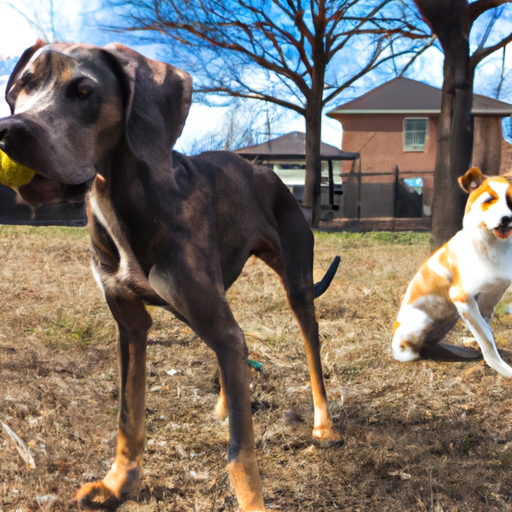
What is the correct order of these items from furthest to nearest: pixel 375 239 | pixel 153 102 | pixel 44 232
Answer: pixel 44 232 < pixel 375 239 < pixel 153 102

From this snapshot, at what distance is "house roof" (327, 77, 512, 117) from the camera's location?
22125 mm

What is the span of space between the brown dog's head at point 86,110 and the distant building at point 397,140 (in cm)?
1926

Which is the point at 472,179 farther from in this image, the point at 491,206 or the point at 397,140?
the point at 397,140

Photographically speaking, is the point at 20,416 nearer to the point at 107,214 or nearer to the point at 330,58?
the point at 107,214

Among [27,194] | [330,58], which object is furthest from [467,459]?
[330,58]

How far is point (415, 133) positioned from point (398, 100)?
149 cm

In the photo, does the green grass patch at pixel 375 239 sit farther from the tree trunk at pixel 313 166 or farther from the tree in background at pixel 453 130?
the tree in background at pixel 453 130

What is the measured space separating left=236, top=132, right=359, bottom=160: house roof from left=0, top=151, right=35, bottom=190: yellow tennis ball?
1723 centimetres

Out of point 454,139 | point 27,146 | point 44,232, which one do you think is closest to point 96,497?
point 27,146

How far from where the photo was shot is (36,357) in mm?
4492

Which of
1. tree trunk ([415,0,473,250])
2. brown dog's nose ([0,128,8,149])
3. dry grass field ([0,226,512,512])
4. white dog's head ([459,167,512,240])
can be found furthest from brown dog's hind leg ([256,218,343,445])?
brown dog's nose ([0,128,8,149])

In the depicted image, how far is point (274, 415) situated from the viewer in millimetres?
3619

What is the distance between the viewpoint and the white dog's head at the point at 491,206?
2.10 metres

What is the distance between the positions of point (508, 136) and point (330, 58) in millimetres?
12668
